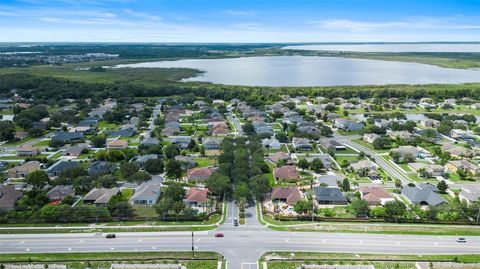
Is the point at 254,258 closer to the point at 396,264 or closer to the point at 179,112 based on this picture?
the point at 396,264

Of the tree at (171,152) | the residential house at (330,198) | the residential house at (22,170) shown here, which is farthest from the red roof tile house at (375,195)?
the residential house at (22,170)

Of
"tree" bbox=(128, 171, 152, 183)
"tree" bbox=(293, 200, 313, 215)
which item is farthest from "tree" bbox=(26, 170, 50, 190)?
"tree" bbox=(293, 200, 313, 215)

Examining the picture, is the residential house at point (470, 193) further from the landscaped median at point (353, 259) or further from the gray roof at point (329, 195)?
the gray roof at point (329, 195)

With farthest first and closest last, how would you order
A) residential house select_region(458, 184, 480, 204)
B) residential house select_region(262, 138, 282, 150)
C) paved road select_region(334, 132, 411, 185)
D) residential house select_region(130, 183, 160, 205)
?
residential house select_region(262, 138, 282, 150), paved road select_region(334, 132, 411, 185), residential house select_region(130, 183, 160, 205), residential house select_region(458, 184, 480, 204)

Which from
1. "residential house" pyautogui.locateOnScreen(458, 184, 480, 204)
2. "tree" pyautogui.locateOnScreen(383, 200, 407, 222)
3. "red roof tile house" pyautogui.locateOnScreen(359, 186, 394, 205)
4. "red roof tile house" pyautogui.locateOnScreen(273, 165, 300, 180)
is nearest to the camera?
"tree" pyautogui.locateOnScreen(383, 200, 407, 222)

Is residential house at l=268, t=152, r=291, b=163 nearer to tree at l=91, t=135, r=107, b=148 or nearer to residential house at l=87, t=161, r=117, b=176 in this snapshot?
residential house at l=87, t=161, r=117, b=176

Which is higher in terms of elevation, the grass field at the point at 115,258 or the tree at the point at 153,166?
the tree at the point at 153,166
